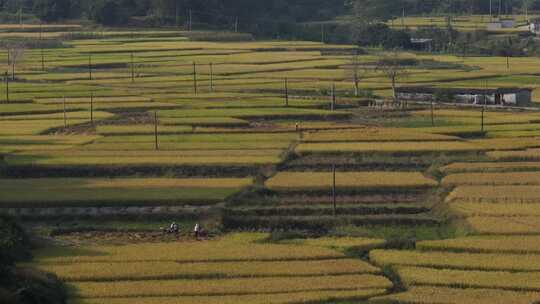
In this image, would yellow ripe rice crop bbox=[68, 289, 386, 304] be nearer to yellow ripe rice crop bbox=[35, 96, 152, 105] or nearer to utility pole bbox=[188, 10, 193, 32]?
yellow ripe rice crop bbox=[35, 96, 152, 105]

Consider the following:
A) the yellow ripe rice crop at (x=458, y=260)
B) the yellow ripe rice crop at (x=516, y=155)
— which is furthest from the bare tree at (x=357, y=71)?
the yellow ripe rice crop at (x=458, y=260)

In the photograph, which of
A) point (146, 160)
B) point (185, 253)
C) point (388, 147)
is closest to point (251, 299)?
point (185, 253)

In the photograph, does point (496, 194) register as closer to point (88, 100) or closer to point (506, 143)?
point (506, 143)

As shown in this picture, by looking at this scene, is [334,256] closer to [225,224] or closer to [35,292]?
[225,224]

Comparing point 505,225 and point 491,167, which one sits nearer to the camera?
point 505,225

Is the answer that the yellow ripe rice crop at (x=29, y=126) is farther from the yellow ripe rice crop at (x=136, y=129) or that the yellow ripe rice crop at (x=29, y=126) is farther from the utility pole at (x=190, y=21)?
the utility pole at (x=190, y=21)

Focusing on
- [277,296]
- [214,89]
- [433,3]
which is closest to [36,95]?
[214,89]
